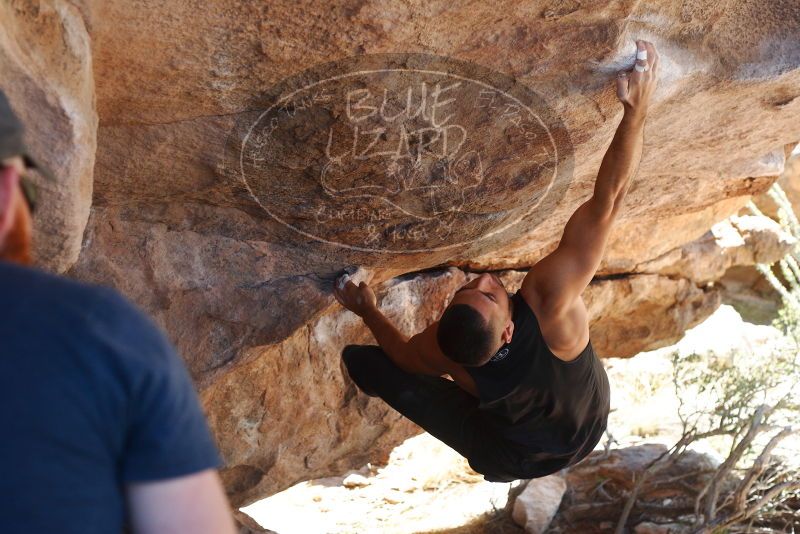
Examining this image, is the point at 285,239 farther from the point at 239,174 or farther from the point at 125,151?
the point at 125,151

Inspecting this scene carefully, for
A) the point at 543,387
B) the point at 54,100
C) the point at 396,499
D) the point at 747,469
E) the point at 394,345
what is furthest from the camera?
the point at 396,499

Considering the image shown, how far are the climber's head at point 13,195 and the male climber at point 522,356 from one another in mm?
1502

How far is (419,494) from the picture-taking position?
611 cm

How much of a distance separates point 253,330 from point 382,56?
1233 millimetres

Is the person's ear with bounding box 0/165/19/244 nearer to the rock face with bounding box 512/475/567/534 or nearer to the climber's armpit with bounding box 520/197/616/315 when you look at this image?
the climber's armpit with bounding box 520/197/616/315

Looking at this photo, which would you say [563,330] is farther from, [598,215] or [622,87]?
[622,87]

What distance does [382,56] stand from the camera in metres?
2.26

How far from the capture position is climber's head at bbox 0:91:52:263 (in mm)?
1078

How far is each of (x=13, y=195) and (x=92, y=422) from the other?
0.32m

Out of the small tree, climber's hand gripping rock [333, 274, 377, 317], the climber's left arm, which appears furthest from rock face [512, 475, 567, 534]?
the climber's left arm

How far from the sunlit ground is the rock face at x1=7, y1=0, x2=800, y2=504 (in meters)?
1.77

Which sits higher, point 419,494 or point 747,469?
point 419,494

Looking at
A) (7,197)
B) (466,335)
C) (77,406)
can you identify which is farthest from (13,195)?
(466,335)

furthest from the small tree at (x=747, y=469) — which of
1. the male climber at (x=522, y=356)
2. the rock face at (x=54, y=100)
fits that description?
the rock face at (x=54, y=100)
